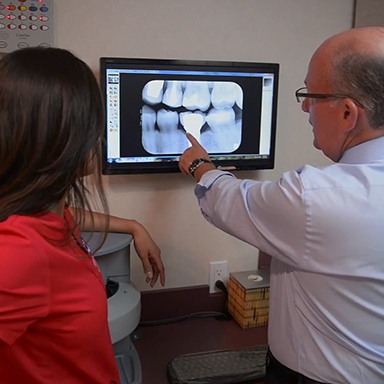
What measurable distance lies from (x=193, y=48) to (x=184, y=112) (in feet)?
0.75

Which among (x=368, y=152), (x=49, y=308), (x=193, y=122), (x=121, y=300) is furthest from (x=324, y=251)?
(x=193, y=122)

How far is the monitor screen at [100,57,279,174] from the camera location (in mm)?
1460

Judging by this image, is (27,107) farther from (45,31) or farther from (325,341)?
(45,31)

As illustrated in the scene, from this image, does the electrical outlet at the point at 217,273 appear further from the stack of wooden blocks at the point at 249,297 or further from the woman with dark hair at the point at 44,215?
the woman with dark hair at the point at 44,215

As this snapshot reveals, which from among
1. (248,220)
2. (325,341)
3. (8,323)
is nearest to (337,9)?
(248,220)

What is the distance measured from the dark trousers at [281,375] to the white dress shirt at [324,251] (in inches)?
0.6

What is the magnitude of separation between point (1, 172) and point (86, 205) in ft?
0.67

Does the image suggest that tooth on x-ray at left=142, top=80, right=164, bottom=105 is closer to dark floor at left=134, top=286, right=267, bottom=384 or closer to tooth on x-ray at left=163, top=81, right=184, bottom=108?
tooth on x-ray at left=163, top=81, right=184, bottom=108

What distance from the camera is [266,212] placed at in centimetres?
89

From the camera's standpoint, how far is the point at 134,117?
148 cm

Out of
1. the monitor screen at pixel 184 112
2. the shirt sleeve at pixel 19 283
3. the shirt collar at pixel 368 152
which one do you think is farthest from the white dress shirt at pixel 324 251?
the monitor screen at pixel 184 112

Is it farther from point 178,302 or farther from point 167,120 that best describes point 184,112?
point 178,302

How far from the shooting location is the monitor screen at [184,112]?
146 cm

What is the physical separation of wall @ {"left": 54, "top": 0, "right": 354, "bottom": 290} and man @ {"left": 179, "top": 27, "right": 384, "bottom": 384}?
0.66 metres
